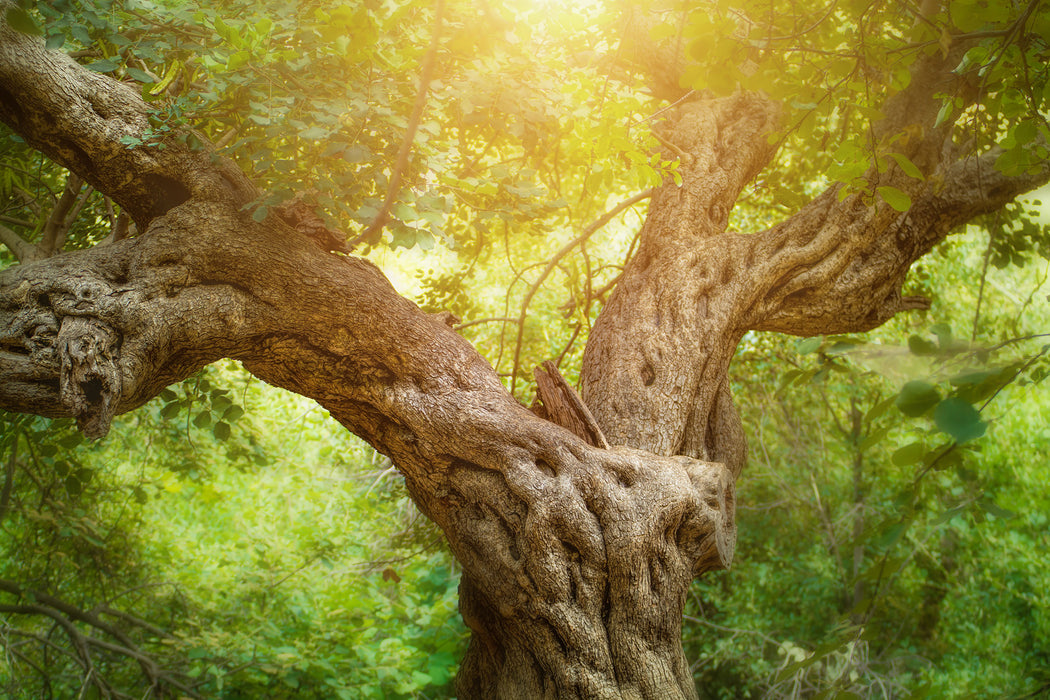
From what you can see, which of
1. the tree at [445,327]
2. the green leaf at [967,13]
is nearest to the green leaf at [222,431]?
the tree at [445,327]

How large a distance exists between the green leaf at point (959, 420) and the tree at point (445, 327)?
104cm

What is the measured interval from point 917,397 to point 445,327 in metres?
1.80

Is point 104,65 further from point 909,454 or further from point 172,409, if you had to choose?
point 909,454

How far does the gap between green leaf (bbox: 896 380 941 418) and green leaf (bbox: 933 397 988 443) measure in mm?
12

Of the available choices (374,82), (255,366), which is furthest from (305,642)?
(374,82)

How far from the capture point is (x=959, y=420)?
776 mm

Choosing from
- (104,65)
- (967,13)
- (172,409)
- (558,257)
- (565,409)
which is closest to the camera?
(967,13)

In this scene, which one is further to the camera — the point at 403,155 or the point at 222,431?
the point at 222,431

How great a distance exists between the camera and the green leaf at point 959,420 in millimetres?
749

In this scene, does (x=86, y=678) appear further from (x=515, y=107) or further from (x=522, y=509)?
(x=515, y=107)

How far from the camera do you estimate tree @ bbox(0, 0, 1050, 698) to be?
185 cm

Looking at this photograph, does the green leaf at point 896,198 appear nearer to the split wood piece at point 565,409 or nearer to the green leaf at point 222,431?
the split wood piece at point 565,409

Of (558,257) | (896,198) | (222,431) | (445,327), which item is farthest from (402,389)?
(896,198)

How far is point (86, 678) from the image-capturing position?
3506 millimetres
